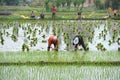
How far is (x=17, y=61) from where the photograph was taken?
776 centimetres

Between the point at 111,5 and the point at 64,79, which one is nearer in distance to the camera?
the point at 64,79

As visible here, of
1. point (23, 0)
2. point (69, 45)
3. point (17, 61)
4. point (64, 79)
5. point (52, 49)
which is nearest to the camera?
point (64, 79)

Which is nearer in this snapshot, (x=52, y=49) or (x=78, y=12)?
(x=52, y=49)

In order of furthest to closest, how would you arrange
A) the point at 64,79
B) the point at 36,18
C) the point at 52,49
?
the point at 36,18
the point at 52,49
the point at 64,79

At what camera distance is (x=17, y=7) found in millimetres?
19875

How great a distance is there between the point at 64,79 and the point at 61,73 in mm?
469

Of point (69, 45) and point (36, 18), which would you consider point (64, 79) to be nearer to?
point (69, 45)

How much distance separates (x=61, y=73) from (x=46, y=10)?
42.4 ft

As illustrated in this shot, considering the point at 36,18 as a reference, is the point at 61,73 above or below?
above

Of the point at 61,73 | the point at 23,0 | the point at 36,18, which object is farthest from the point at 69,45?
the point at 23,0

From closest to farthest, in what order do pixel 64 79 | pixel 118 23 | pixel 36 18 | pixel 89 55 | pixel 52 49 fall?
1. pixel 64 79
2. pixel 89 55
3. pixel 52 49
4. pixel 118 23
5. pixel 36 18

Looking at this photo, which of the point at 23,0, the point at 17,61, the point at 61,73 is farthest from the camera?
the point at 23,0

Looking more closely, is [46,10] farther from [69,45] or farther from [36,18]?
[69,45]

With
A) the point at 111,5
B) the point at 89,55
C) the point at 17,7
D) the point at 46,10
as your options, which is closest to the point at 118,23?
the point at 111,5
